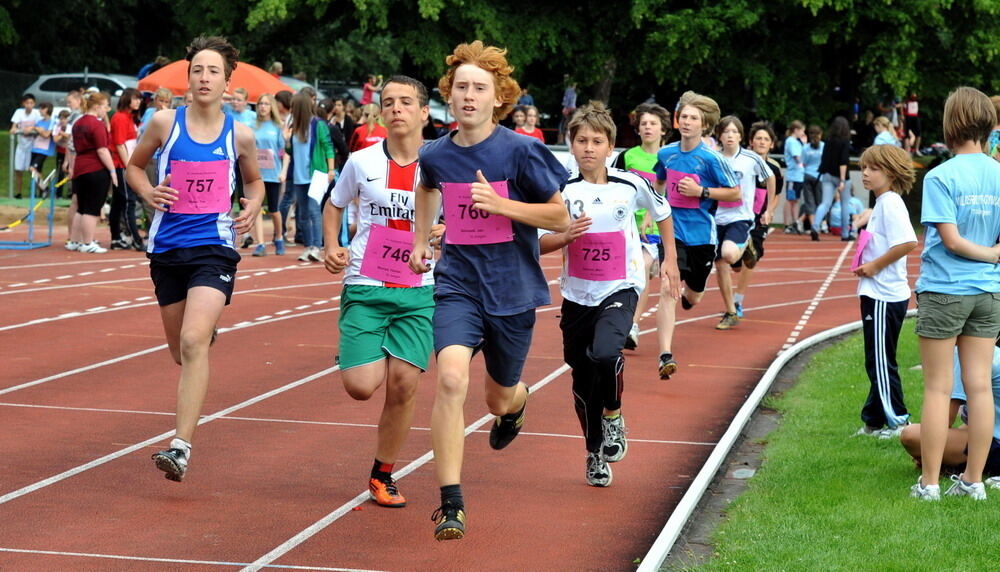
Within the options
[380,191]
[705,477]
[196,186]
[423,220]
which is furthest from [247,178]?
[705,477]

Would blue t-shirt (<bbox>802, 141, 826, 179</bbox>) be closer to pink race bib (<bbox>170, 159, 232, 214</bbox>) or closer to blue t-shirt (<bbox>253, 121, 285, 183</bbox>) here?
blue t-shirt (<bbox>253, 121, 285, 183</bbox>)

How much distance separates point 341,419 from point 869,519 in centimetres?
364

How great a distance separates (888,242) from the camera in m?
8.38

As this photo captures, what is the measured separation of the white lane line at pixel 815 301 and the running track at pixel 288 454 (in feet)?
0.41

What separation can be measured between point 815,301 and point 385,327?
11.4 metres

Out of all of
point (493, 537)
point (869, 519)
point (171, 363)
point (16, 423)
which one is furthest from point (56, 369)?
point (869, 519)

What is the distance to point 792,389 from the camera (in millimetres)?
10609

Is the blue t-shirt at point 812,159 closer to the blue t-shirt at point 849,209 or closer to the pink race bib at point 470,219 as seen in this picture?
the blue t-shirt at point 849,209

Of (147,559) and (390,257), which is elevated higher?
(390,257)

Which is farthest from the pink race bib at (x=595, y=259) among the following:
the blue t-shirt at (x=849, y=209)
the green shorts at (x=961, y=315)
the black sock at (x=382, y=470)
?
the blue t-shirt at (x=849, y=209)

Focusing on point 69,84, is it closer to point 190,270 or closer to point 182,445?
point 190,270

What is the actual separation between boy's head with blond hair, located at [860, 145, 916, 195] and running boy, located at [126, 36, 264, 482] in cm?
344

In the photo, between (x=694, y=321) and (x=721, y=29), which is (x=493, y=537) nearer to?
(x=694, y=321)

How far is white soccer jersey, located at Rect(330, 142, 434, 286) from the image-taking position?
22.5ft
